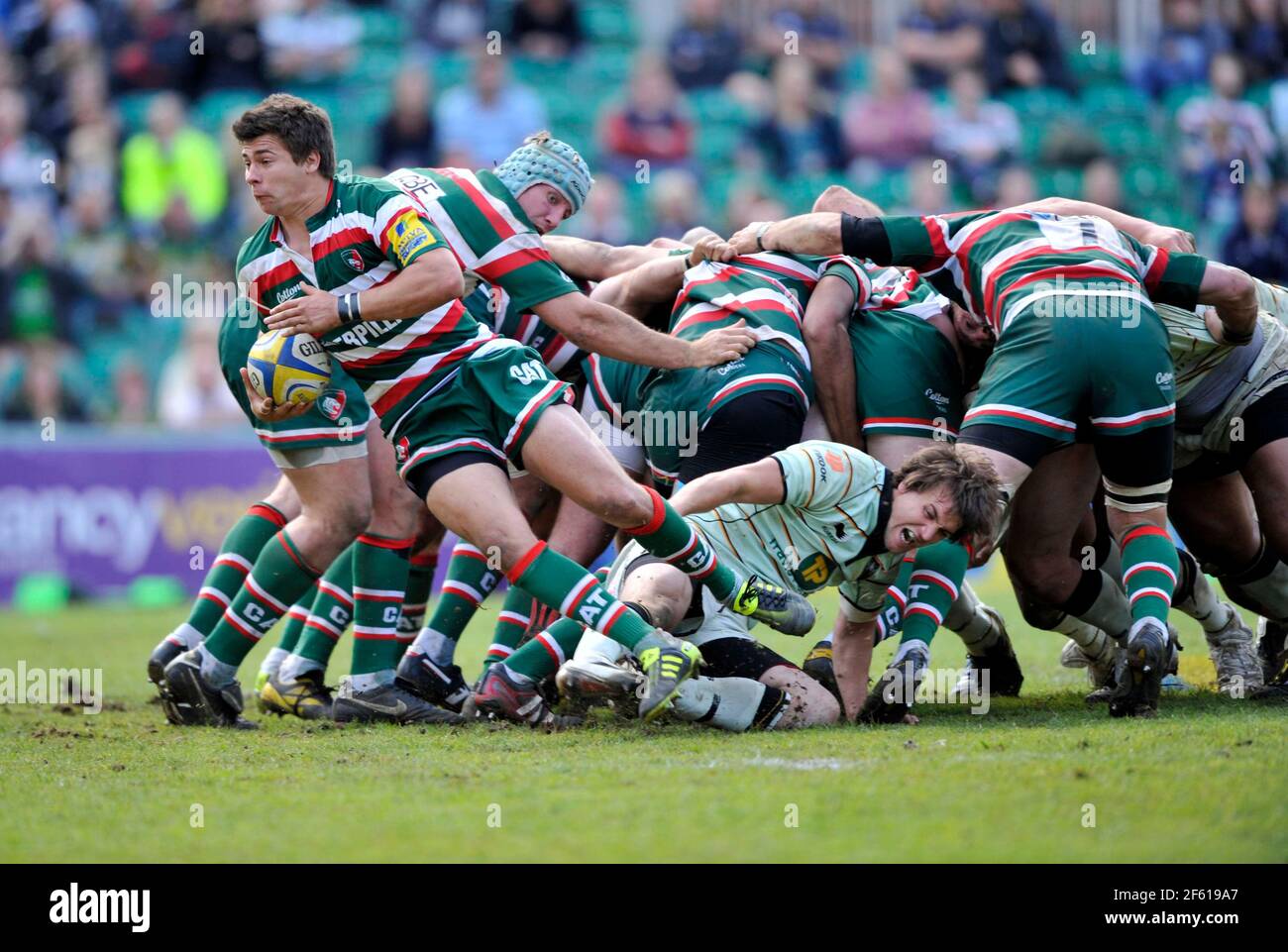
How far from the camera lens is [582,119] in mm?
16203

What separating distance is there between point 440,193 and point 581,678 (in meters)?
1.88

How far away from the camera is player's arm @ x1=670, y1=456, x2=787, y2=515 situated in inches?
221

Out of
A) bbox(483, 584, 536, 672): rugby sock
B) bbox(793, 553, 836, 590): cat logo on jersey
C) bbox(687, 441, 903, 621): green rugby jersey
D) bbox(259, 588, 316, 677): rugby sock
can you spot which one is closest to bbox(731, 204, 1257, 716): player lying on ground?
bbox(687, 441, 903, 621): green rugby jersey

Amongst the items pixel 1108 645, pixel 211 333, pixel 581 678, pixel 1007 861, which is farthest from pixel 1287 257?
pixel 1007 861

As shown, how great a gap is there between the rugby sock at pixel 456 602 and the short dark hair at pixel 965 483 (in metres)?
1.96

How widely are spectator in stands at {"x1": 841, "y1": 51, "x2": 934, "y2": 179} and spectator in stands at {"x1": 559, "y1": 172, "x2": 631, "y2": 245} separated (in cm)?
260

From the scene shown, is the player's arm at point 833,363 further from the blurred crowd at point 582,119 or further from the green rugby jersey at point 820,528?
the blurred crowd at point 582,119

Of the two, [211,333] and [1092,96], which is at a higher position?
[1092,96]

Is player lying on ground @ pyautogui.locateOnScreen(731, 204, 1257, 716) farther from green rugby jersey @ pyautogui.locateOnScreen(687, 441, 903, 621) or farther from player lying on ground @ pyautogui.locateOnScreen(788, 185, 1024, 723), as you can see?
green rugby jersey @ pyautogui.locateOnScreen(687, 441, 903, 621)

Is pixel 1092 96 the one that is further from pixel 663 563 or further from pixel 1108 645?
pixel 663 563

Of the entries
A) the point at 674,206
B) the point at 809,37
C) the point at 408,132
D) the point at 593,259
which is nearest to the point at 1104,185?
the point at 809,37

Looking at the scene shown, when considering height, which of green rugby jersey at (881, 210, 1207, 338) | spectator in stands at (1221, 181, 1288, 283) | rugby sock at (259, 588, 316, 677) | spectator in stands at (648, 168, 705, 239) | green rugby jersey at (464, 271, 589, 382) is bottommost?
rugby sock at (259, 588, 316, 677)

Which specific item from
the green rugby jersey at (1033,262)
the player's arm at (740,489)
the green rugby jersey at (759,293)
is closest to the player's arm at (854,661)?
the player's arm at (740,489)

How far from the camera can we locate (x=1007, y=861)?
12.3ft
